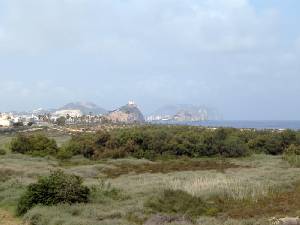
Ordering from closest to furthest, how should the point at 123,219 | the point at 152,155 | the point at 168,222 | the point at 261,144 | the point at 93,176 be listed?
the point at 168,222 → the point at 123,219 → the point at 93,176 → the point at 152,155 → the point at 261,144

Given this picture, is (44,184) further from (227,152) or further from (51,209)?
(227,152)

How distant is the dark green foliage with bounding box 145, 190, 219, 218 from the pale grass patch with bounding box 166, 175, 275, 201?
1346mm

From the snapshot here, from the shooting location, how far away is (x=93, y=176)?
31.0m

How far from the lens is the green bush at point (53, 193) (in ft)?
56.3

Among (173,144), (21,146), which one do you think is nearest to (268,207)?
(173,144)

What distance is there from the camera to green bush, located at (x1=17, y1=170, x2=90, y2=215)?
17156mm

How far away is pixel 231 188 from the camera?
2019 cm

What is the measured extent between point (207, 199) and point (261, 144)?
3775 centimetres

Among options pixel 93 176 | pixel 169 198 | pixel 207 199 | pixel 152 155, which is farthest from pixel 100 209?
pixel 152 155

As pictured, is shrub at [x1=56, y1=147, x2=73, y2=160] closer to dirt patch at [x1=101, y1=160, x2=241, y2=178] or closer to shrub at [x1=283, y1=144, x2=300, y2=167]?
dirt patch at [x1=101, y1=160, x2=241, y2=178]

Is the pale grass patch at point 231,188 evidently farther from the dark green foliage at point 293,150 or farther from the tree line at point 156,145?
the tree line at point 156,145

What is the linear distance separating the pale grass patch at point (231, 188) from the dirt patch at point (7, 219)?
675cm

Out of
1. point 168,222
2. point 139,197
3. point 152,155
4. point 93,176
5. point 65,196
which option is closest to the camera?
point 168,222

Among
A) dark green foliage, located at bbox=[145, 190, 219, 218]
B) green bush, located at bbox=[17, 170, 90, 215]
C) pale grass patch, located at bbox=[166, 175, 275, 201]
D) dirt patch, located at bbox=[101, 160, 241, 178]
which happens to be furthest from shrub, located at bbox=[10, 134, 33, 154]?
dark green foliage, located at bbox=[145, 190, 219, 218]
